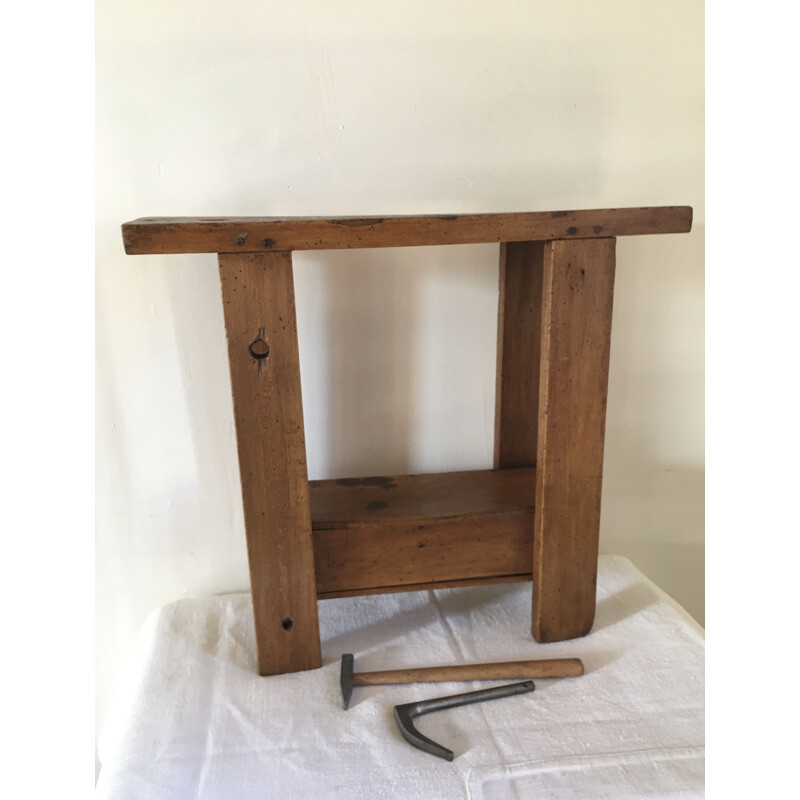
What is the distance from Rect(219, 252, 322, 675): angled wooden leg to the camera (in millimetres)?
780

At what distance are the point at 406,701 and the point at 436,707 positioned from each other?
0.13 ft

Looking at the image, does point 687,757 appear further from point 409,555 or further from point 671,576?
point 671,576

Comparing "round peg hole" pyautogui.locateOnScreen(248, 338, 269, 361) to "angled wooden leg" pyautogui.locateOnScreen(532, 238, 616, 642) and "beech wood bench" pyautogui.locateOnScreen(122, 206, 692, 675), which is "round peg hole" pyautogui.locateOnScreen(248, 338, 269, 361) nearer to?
"beech wood bench" pyautogui.locateOnScreen(122, 206, 692, 675)

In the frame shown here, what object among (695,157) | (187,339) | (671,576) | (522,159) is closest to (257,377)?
(187,339)

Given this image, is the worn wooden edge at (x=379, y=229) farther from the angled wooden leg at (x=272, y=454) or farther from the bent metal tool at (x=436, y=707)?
the bent metal tool at (x=436, y=707)

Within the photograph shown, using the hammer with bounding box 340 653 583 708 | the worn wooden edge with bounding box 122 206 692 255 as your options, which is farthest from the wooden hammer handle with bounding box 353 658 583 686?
the worn wooden edge with bounding box 122 206 692 255

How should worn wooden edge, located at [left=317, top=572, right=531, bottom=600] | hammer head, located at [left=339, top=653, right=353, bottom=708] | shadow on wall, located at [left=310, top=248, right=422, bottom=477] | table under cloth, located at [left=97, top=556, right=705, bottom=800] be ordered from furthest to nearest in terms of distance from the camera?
shadow on wall, located at [left=310, top=248, right=422, bottom=477] < worn wooden edge, located at [left=317, top=572, right=531, bottom=600] < hammer head, located at [left=339, top=653, right=353, bottom=708] < table under cloth, located at [left=97, top=556, right=705, bottom=800]

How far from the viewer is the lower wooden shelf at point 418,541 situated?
35.9 inches

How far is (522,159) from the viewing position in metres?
1.04

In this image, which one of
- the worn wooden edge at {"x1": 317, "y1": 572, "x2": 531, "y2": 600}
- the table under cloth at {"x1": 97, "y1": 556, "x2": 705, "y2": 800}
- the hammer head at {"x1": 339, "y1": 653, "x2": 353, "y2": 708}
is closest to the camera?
the table under cloth at {"x1": 97, "y1": 556, "x2": 705, "y2": 800}

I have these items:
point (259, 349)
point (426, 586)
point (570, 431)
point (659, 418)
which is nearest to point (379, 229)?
point (259, 349)

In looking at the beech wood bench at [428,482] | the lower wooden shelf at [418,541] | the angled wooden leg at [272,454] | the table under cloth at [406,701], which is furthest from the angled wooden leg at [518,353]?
the angled wooden leg at [272,454]

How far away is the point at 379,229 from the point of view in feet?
2.53

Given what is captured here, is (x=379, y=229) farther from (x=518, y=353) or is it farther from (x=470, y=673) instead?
(x=470, y=673)
